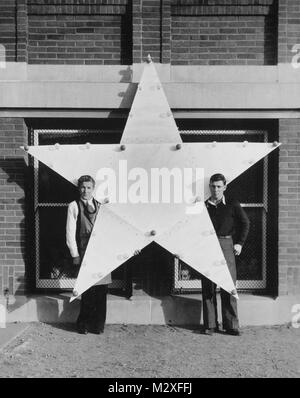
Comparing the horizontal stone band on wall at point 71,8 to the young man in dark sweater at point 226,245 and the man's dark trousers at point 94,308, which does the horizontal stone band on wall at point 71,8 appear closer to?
the young man in dark sweater at point 226,245

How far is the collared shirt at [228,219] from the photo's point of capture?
247 inches

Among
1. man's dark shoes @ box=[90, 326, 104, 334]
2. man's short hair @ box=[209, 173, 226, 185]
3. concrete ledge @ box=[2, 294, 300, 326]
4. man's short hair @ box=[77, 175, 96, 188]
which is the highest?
man's short hair @ box=[209, 173, 226, 185]

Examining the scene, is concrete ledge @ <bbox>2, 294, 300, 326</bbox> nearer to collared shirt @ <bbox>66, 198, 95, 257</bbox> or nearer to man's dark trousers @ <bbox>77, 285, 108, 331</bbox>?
man's dark trousers @ <bbox>77, 285, 108, 331</bbox>

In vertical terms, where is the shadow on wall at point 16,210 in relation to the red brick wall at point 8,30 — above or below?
below

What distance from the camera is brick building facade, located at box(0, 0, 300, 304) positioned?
671 centimetres

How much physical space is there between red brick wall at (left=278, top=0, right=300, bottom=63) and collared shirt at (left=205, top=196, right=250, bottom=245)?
2029 mm

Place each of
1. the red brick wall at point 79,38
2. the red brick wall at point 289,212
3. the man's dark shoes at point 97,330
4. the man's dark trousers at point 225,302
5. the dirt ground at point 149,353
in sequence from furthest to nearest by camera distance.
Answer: the red brick wall at point 79,38, the red brick wall at point 289,212, the man's dark shoes at point 97,330, the man's dark trousers at point 225,302, the dirt ground at point 149,353

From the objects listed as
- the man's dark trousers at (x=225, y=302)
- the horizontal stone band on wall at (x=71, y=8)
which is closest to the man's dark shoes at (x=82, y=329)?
the man's dark trousers at (x=225, y=302)

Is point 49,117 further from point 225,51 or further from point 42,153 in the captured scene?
A: point 225,51

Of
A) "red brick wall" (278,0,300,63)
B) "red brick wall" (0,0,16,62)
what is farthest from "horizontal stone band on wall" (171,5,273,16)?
"red brick wall" (0,0,16,62)

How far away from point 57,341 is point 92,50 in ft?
11.9

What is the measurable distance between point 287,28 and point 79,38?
8.69 feet

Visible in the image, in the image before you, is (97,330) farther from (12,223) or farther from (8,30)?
(8,30)

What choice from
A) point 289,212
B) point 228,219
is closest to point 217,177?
point 228,219
